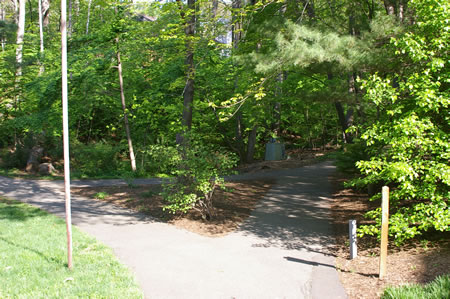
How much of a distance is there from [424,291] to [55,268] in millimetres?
4849

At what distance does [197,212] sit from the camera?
9.51m

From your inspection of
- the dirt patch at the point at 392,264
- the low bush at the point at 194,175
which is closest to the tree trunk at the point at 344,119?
the low bush at the point at 194,175

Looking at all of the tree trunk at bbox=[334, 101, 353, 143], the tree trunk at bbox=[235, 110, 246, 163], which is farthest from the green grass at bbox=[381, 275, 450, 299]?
the tree trunk at bbox=[235, 110, 246, 163]

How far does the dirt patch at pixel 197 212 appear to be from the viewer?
848 cm

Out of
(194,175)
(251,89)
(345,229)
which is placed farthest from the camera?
(251,89)

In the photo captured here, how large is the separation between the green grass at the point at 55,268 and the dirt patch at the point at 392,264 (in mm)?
2932

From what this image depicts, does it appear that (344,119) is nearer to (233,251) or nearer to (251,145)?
(251,145)

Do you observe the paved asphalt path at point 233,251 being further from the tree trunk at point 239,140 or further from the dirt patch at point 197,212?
the tree trunk at point 239,140

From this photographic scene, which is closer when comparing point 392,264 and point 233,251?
point 392,264

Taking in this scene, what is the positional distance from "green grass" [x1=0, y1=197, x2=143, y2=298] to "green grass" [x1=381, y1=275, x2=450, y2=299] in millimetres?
2968

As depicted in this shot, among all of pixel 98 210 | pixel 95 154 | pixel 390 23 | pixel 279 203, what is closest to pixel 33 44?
pixel 95 154

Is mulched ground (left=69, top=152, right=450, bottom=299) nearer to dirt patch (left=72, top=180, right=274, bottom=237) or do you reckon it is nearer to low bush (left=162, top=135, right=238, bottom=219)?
dirt patch (left=72, top=180, right=274, bottom=237)

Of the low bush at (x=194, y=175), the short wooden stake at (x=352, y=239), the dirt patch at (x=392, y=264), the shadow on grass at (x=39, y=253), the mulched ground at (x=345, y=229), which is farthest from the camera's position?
the low bush at (x=194, y=175)

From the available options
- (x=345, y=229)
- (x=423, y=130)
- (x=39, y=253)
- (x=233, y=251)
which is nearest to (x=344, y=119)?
(x=345, y=229)
